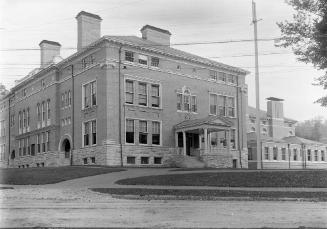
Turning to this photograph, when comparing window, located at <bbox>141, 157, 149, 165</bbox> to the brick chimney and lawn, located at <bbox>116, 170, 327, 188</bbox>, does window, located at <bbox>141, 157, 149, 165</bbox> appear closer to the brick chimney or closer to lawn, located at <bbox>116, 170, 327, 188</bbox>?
the brick chimney

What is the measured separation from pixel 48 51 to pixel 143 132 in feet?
60.2

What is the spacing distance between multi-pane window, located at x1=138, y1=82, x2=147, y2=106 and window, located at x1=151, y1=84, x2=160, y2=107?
2.75ft

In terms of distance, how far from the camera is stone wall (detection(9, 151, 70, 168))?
44250 millimetres

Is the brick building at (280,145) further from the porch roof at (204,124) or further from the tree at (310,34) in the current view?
the tree at (310,34)

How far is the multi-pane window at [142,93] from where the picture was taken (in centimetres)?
4184

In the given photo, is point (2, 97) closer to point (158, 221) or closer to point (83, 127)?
point (83, 127)

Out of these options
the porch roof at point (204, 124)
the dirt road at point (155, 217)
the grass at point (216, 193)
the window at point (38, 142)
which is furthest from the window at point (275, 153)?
the dirt road at point (155, 217)

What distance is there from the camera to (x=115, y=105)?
39.7 m

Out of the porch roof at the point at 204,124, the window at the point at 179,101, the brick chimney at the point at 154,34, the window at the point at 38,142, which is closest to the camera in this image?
the porch roof at the point at 204,124

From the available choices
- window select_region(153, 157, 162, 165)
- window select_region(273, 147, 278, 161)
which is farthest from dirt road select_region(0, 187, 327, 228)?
window select_region(273, 147, 278, 161)

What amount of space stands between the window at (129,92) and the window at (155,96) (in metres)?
2.31

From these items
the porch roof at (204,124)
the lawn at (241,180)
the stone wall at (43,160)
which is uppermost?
the porch roof at (204,124)

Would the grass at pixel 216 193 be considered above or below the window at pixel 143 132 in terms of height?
below

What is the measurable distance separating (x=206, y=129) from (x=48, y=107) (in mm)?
17356
